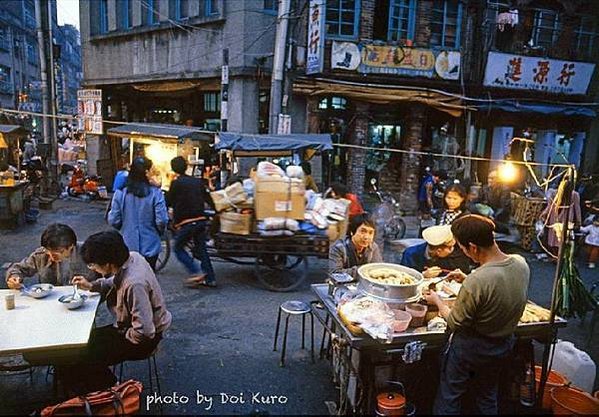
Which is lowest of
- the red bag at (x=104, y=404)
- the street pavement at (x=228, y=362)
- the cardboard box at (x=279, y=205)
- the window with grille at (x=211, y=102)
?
the street pavement at (x=228, y=362)

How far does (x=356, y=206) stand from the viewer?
8.51m

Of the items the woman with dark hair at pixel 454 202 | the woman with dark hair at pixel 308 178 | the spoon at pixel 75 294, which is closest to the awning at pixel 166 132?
the woman with dark hair at pixel 308 178

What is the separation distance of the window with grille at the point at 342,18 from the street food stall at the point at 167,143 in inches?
197

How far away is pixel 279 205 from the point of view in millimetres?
6000

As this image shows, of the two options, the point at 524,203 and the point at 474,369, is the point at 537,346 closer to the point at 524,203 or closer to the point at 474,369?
the point at 474,369

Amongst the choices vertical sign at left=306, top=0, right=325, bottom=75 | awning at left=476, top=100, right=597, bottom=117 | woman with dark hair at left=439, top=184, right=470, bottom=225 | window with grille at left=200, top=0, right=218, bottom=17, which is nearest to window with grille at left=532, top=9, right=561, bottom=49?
awning at left=476, top=100, right=597, bottom=117

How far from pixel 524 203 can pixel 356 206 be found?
198 inches

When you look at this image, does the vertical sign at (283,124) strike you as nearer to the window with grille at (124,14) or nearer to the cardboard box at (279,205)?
the cardboard box at (279,205)

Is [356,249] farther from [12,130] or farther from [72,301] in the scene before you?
[12,130]

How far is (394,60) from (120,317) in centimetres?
1197

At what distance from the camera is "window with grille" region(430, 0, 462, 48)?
1430 centimetres

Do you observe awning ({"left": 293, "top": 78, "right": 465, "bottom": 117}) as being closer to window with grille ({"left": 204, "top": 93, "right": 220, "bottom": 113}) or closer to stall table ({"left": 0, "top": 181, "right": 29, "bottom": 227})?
window with grille ({"left": 204, "top": 93, "right": 220, "bottom": 113})

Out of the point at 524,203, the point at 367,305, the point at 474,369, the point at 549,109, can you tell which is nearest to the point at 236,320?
the point at 367,305

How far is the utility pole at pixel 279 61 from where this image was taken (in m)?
10.3
